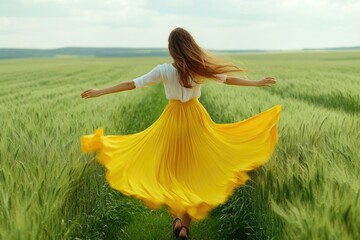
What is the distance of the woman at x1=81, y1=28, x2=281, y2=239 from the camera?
3692 mm

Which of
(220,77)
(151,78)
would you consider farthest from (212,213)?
(151,78)

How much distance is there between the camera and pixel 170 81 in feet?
12.7

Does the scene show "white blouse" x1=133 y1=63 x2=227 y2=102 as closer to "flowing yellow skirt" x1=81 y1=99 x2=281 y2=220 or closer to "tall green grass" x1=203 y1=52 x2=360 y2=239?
"flowing yellow skirt" x1=81 y1=99 x2=281 y2=220

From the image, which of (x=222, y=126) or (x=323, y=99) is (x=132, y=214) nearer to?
(x=222, y=126)

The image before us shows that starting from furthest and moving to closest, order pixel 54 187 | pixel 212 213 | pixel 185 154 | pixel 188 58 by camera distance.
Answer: pixel 212 213, pixel 185 154, pixel 188 58, pixel 54 187

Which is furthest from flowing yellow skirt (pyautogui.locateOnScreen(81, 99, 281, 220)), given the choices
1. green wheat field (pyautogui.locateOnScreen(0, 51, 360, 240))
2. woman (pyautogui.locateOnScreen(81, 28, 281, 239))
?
green wheat field (pyautogui.locateOnScreen(0, 51, 360, 240))

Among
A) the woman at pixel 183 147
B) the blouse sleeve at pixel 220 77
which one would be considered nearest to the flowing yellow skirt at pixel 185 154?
the woman at pixel 183 147

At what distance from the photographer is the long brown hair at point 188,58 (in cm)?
374

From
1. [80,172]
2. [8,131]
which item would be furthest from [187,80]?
[8,131]

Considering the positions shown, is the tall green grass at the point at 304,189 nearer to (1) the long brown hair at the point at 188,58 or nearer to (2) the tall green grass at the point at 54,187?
(1) the long brown hair at the point at 188,58

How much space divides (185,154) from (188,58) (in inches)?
32.2

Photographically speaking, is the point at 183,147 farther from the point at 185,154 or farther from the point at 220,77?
the point at 220,77

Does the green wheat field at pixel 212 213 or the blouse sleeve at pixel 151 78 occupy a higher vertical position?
the blouse sleeve at pixel 151 78

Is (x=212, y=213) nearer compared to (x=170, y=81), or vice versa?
(x=170, y=81)
